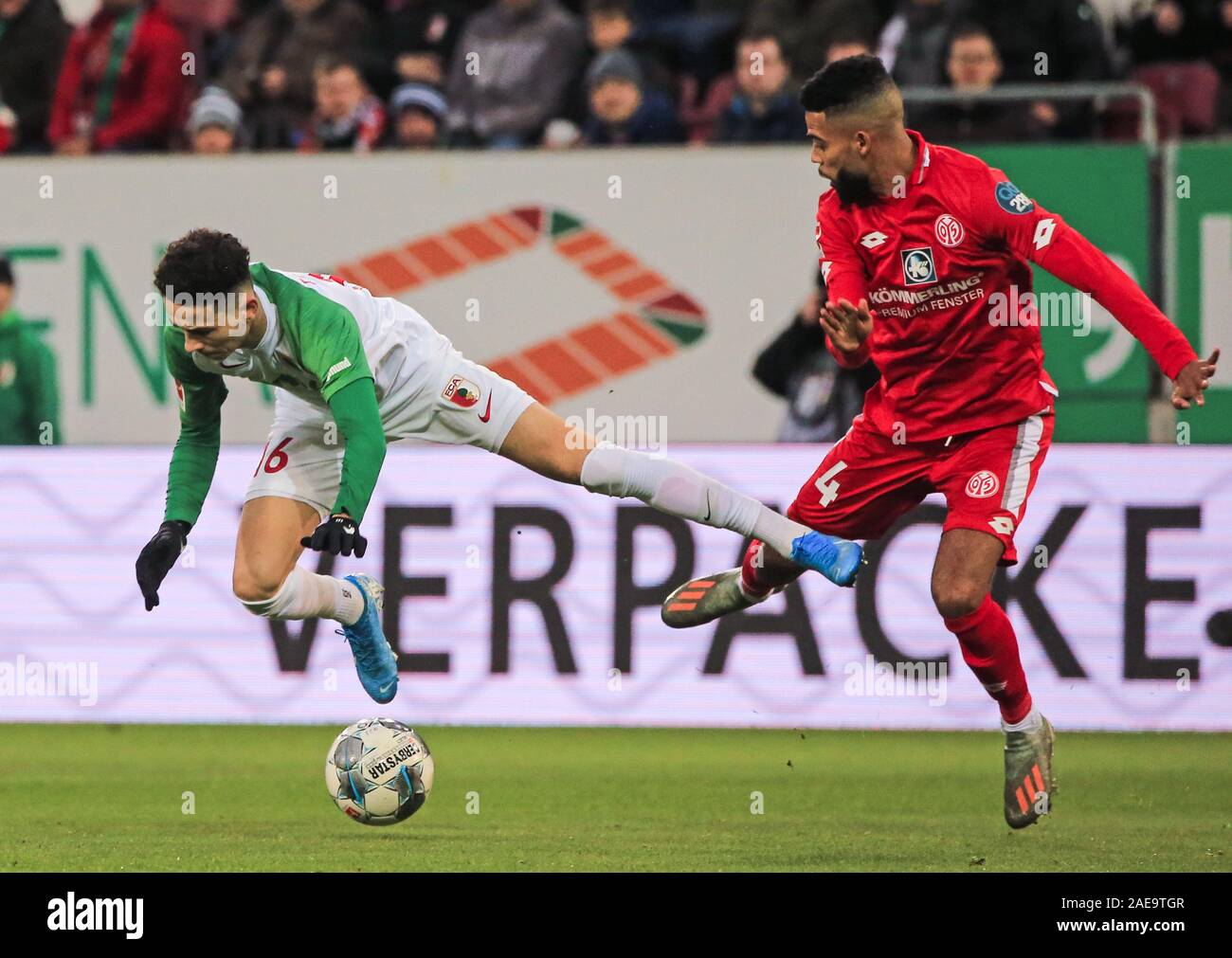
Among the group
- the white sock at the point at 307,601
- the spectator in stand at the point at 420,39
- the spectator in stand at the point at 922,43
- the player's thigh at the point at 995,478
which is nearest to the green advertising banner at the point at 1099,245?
the spectator in stand at the point at 922,43

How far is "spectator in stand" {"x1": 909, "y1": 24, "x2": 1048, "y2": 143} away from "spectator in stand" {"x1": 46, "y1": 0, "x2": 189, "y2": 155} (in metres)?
4.74

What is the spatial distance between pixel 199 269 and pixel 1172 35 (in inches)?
312

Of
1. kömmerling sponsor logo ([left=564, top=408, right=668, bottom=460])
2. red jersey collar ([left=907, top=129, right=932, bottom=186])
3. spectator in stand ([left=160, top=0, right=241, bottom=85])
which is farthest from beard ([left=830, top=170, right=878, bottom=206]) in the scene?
spectator in stand ([left=160, top=0, right=241, bottom=85])

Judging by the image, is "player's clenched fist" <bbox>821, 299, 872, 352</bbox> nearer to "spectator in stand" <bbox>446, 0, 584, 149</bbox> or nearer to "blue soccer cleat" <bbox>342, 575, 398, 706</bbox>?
"blue soccer cleat" <bbox>342, 575, 398, 706</bbox>

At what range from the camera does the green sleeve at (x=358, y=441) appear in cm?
684

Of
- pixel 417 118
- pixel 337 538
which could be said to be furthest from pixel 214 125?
pixel 337 538

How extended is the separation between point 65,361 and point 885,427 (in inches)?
261

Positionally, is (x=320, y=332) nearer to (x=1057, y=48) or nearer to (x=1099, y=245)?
(x=1099, y=245)

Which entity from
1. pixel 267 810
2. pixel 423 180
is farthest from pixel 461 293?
pixel 267 810

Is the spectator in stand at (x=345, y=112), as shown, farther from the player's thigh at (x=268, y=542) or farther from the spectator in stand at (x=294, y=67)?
the player's thigh at (x=268, y=542)

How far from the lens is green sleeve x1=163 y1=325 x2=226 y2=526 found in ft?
25.2

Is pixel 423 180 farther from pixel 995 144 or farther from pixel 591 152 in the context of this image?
pixel 995 144

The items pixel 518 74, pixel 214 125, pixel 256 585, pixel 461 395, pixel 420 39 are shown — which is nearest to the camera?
pixel 256 585

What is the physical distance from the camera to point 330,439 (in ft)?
26.1
